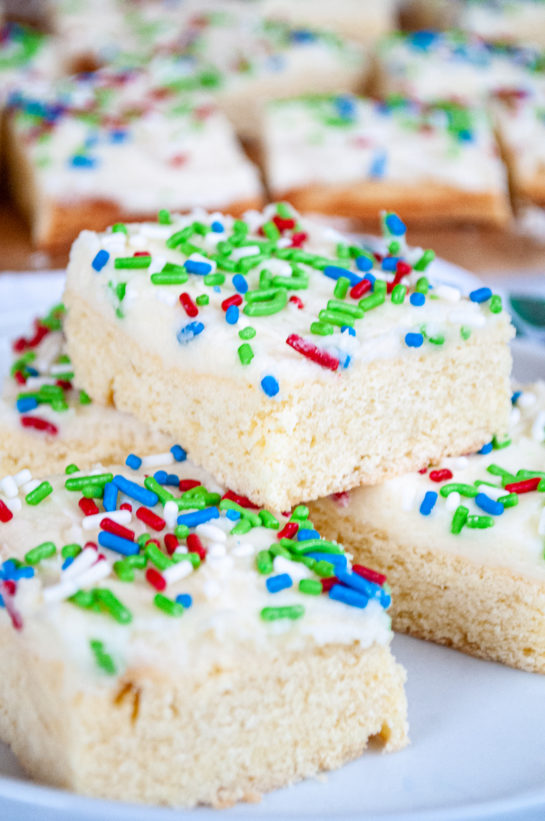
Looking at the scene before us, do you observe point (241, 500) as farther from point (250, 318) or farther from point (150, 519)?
point (250, 318)

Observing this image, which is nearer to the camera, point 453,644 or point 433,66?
point 453,644

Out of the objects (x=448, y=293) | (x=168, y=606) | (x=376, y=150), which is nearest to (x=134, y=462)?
(x=168, y=606)

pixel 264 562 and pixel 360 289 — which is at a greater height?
pixel 360 289

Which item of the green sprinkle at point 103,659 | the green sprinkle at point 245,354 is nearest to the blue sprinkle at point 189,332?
the green sprinkle at point 245,354

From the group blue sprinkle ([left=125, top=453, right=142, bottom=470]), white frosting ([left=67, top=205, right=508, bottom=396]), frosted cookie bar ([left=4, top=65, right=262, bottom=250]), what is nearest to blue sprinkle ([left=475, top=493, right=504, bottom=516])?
white frosting ([left=67, top=205, right=508, bottom=396])

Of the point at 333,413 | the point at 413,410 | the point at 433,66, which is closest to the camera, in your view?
the point at 333,413

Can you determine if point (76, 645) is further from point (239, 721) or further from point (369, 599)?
point (369, 599)

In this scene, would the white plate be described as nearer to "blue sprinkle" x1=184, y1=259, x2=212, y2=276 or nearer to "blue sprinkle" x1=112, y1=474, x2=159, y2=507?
"blue sprinkle" x1=112, y1=474, x2=159, y2=507

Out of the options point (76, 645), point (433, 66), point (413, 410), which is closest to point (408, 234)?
point (433, 66)
